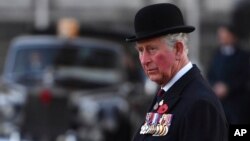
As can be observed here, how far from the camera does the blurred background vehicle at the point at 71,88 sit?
11.6 metres

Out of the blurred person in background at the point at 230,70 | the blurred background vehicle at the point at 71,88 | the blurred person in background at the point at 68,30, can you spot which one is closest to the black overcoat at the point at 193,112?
the blurred person in background at the point at 230,70

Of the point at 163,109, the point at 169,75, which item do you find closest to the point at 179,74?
the point at 169,75

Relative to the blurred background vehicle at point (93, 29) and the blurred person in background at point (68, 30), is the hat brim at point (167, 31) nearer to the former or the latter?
the blurred background vehicle at point (93, 29)

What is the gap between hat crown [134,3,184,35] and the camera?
14.5 feet

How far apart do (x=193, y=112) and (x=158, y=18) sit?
50 centimetres

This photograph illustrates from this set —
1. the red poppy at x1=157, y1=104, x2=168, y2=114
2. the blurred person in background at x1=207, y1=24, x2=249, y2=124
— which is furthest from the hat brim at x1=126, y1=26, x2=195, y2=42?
the blurred person in background at x1=207, y1=24, x2=249, y2=124

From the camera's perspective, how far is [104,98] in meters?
12.2

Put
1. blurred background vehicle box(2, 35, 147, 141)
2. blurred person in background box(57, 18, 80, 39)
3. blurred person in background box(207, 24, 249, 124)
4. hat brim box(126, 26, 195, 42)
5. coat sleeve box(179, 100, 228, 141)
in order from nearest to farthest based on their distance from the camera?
1. coat sleeve box(179, 100, 228, 141)
2. hat brim box(126, 26, 195, 42)
3. blurred person in background box(207, 24, 249, 124)
4. blurred background vehicle box(2, 35, 147, 141)
5. blurred person in background box(57, 18, 80, 39)

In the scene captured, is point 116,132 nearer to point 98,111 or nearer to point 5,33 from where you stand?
point 98,111

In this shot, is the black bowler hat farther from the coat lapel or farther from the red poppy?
the red poppy

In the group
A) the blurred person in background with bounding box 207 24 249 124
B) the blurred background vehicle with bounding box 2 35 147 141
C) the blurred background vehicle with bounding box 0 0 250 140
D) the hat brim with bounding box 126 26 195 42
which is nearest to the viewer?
the hat brim with bounding box 126 26 195 42

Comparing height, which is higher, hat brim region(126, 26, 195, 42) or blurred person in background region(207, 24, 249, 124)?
hat brim region(126, 26, 195, 42)

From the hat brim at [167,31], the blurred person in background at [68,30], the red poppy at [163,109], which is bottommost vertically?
the red poppy at [163,109]

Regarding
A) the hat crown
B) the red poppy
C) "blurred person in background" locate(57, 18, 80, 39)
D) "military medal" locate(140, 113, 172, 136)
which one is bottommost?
"military medal" locate(140, 113, 172, 136)
